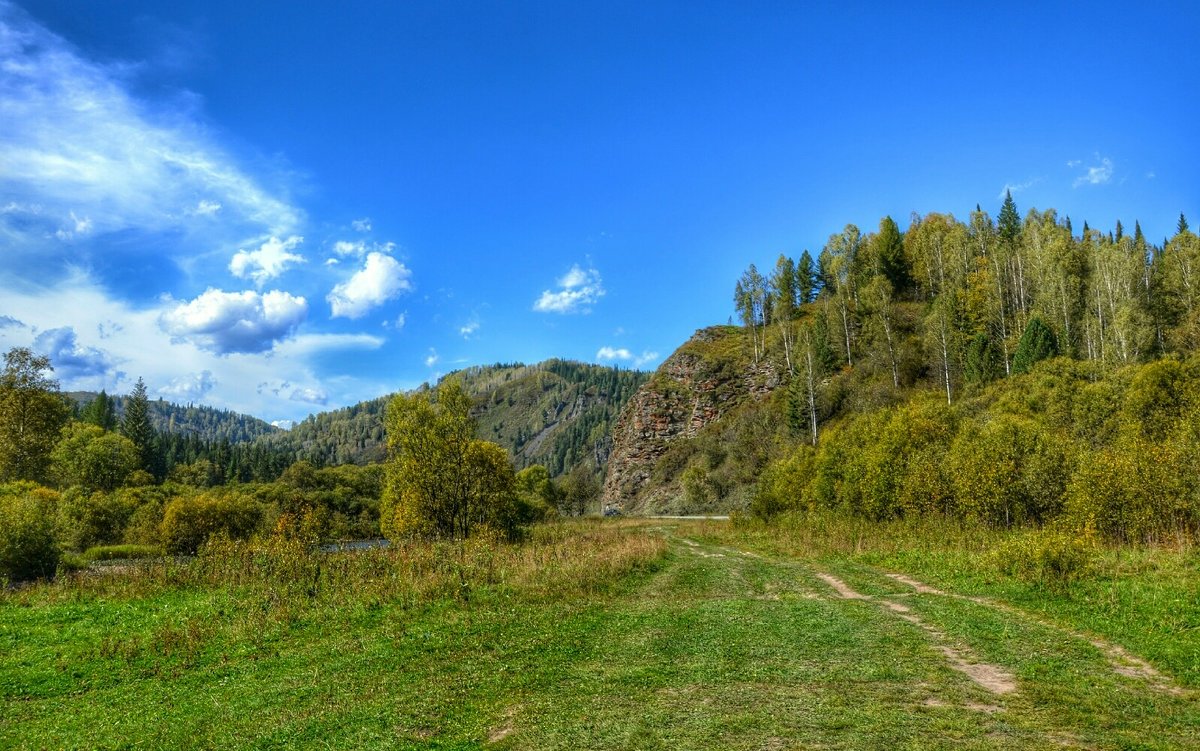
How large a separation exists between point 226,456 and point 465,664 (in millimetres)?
179277

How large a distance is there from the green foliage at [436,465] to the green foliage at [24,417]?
54.2 m

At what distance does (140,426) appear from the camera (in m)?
132

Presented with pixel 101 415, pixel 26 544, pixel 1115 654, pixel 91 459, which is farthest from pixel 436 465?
pixel 101 415

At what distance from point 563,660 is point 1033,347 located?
78.8 meters

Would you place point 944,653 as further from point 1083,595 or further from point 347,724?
point 347,724

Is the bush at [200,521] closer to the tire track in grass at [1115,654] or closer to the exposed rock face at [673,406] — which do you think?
the tire track in grass at [1115,654]

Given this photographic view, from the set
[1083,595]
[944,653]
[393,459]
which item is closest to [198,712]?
[944,653]

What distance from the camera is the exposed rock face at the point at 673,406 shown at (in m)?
120

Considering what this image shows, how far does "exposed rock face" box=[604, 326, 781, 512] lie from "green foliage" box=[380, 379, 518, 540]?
6755 cm

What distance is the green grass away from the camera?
9812mm

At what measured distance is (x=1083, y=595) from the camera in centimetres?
1856

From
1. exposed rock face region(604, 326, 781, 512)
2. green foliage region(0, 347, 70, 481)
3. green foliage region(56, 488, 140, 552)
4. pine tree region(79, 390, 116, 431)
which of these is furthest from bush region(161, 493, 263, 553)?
pine tree region(79, 390, 116, 431)

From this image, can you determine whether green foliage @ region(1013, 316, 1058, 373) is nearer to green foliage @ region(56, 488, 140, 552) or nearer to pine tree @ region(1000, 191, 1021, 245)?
pine tree @ region(1000, 191, 1021, 245)

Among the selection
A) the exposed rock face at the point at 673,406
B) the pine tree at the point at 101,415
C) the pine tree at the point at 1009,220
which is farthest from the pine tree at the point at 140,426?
the pine tree at the point at 1009,220
